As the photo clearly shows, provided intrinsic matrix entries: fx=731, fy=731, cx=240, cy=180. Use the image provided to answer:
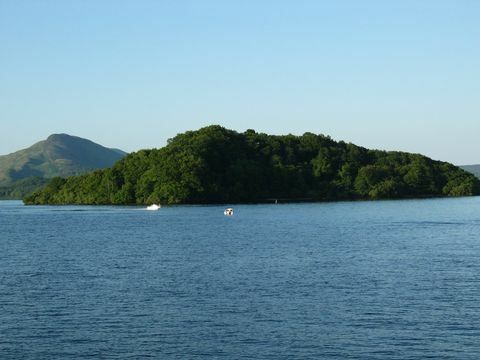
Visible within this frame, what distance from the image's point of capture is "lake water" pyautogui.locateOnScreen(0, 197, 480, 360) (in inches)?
1457

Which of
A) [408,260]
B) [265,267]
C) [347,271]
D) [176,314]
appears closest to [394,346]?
[176,314]

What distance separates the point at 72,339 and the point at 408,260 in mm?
40809

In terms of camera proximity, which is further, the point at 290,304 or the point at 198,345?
the point at 290,304

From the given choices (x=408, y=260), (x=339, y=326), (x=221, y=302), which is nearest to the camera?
(x=339, y=326)

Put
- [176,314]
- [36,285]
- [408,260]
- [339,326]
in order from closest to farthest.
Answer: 1. [339,326]
2. [176,314]
3. [36,285]
4. [408,260]

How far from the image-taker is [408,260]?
70812 mm

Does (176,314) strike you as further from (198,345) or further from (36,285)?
(36,285)

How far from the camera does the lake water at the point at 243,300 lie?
3700cm

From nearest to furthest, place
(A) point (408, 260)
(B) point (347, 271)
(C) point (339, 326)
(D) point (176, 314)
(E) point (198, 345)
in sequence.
Result: (E) point (198, 345) → (C) point (339, 326) → (D) point (176, 314) → (B) point (347, 271) → (A) point (408, 260)

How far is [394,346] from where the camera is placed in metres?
36.6

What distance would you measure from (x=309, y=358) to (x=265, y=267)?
31458 millimetres

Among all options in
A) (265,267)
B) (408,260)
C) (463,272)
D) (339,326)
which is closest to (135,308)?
(339,326)

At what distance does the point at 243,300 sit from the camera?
160 ft

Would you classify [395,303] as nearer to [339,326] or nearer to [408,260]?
[339,326]
